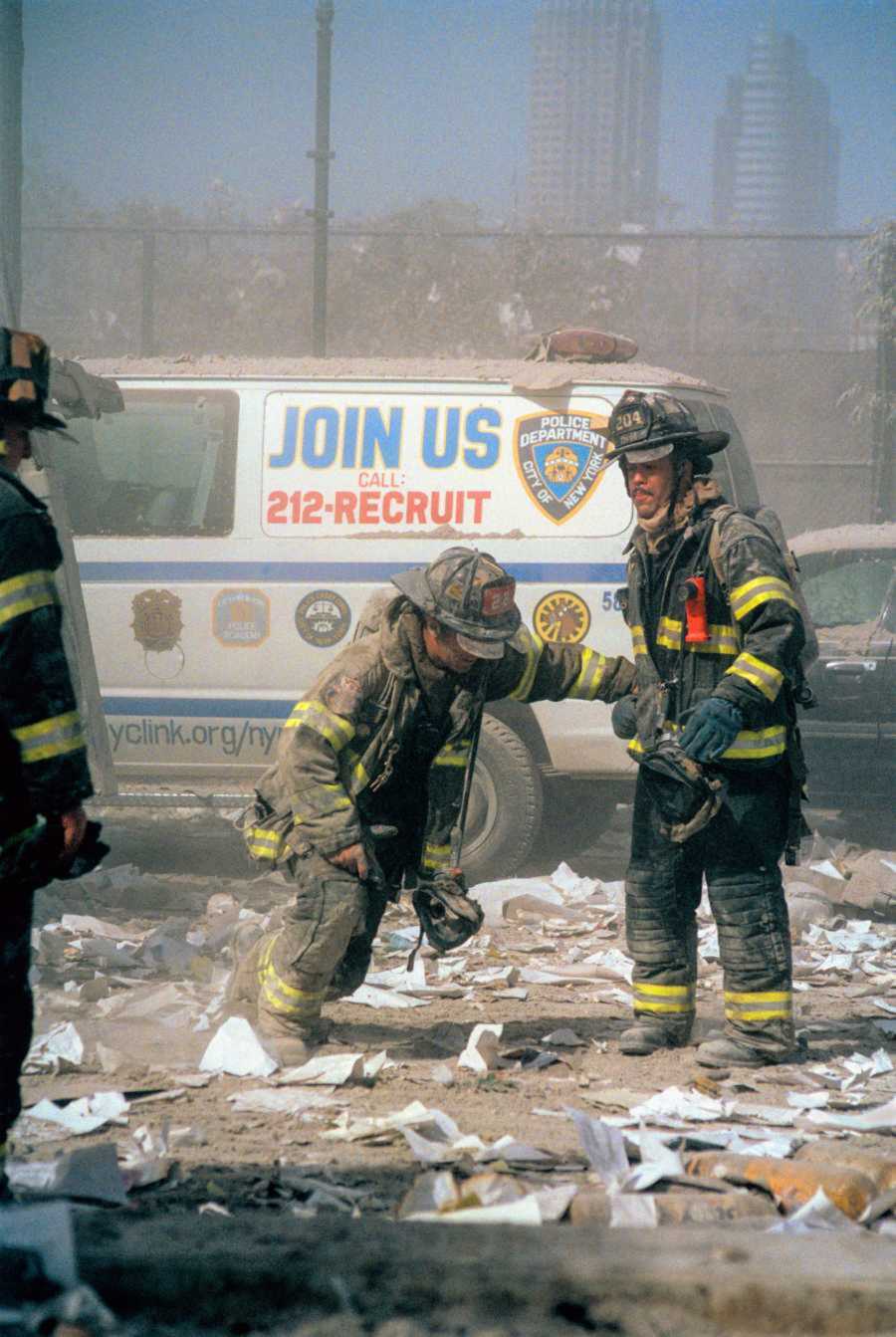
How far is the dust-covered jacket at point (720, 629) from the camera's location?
4.54 metres

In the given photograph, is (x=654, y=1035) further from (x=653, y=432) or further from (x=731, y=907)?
(x=653, y=432)

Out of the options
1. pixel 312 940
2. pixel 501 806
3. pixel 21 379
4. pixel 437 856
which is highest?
pixel 21 379

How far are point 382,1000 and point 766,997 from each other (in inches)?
58.2

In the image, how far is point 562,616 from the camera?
7305 mm

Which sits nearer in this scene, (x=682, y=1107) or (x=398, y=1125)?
(x=398, y=1125)

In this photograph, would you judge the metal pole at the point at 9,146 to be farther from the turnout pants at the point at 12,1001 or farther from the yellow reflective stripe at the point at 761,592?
the turnout pants at the point at 12,1001

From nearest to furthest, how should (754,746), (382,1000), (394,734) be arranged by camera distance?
(754,746) → (394,734) → (382,1000)

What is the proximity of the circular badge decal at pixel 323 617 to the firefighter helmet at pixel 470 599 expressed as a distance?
9.05 ft

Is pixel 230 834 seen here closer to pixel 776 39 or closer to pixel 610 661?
pixel 610 661

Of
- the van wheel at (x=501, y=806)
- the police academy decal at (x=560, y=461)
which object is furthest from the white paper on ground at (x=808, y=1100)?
the police academy decal at (x=560, y=461)

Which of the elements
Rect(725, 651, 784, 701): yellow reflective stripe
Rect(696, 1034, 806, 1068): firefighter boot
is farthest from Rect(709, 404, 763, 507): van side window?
Rect(696, 1034, 806, 1068): firefighter boot

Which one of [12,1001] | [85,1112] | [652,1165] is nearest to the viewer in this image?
[12,1001]

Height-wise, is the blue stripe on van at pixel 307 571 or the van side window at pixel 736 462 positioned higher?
the van side window at pixel 736 462

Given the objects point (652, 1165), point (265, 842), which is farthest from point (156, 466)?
point (652, 1165)
